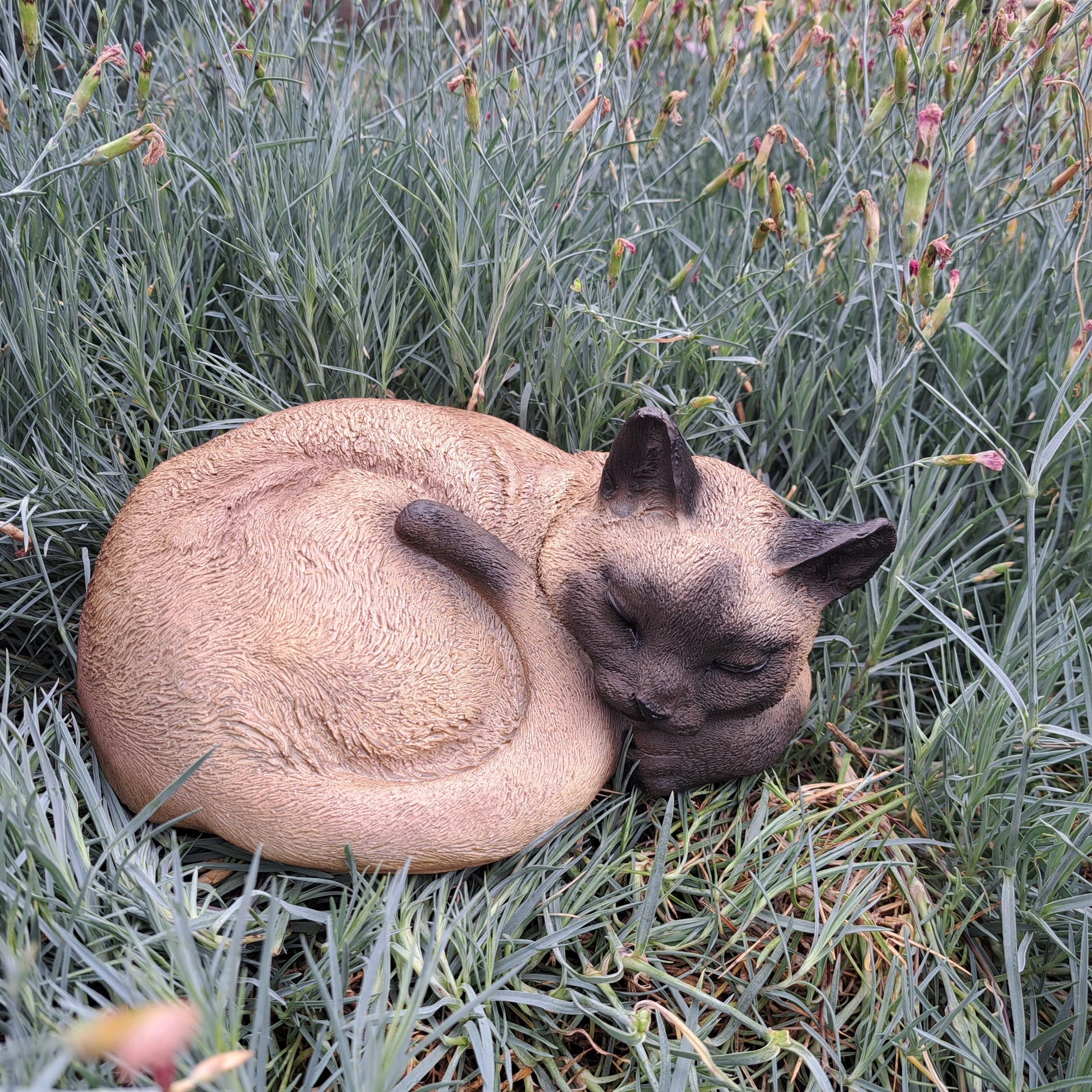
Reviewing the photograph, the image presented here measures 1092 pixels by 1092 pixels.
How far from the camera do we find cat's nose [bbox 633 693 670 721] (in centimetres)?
132

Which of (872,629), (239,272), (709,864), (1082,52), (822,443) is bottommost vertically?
(709,864)

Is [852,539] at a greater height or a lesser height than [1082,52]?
lesser

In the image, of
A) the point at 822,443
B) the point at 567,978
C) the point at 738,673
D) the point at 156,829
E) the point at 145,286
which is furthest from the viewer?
the point at 822,443

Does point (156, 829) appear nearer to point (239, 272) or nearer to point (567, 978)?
point (567, 978)

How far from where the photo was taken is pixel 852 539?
129 cm

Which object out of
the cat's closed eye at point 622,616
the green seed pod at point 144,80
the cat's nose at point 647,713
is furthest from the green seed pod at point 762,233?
the green seed pod at point 144,80

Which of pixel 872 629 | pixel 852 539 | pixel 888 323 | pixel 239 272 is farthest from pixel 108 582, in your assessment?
pixel 888 323

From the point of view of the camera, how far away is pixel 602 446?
1.92 metres

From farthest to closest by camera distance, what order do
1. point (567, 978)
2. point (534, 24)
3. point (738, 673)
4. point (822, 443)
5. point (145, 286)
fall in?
1. point (534, 24)
2. point (822, 443)
3. point (145, 286)
4. point (738, 673)
5. point (567, 978)

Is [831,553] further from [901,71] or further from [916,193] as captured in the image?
[901,71]

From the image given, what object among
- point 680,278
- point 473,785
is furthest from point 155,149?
point 473,785

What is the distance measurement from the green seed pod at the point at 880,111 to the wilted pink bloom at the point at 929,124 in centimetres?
26

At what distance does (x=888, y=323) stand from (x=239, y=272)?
4.37ft

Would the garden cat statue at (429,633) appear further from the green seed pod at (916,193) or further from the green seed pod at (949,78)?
the green seed pod at (949,78)
